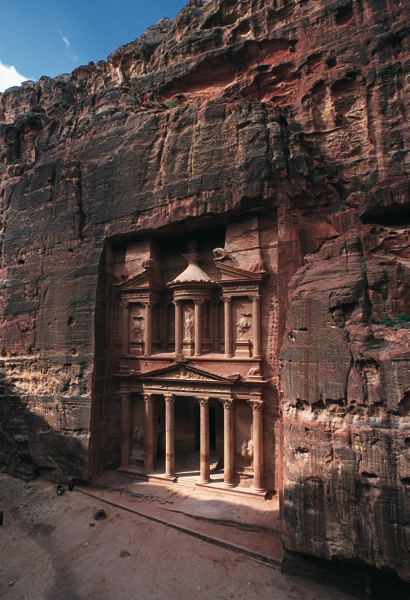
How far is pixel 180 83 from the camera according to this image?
59.3 ft

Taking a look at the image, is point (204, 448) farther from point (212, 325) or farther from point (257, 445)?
point (212, 325)

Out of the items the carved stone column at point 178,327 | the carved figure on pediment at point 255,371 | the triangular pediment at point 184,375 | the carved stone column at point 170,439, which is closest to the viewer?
the carved figure on pediment at point 255,371

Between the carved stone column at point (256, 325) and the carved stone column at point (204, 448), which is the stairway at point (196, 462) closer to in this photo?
the carved stone column at point (204, 448)

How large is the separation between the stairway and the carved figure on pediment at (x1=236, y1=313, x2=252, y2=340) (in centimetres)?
558

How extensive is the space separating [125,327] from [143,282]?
2336 millimetres

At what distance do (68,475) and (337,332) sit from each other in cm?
1287

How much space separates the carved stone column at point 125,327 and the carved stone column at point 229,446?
5.50 metres

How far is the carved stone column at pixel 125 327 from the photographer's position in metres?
15.9

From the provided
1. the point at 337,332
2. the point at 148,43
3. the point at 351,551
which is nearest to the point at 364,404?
the point at 337,332

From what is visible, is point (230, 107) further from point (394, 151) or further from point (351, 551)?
point (351, 551)

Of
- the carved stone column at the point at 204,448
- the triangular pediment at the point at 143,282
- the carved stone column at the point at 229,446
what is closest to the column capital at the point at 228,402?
the carved stone column at the point at 229,446

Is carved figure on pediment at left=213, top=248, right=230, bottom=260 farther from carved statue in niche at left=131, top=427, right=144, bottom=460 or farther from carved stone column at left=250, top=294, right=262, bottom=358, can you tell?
carved statue in niche at left=131, top=427, right=144, bottom=460

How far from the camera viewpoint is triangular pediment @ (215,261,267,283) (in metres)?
Answer: 13.1

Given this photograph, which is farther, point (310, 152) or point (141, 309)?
point (141, 309)
